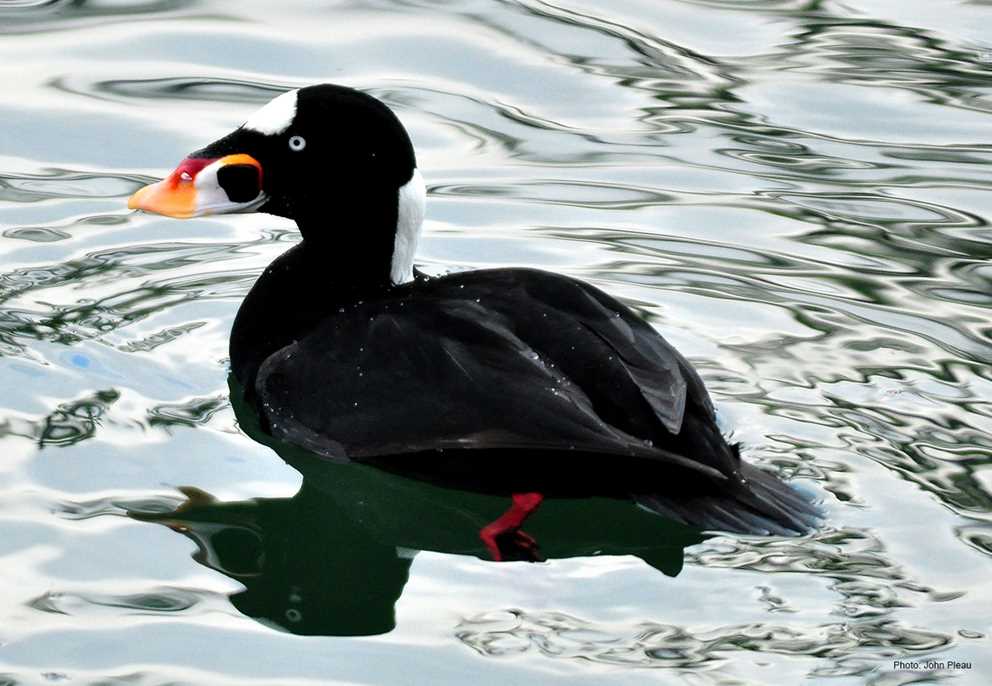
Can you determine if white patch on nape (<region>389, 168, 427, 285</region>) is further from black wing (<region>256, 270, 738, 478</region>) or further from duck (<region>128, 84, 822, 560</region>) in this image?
black wing (<region>256, 270, 738, 478</region>)

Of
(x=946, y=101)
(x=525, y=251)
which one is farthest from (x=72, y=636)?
(x=946, y=101)

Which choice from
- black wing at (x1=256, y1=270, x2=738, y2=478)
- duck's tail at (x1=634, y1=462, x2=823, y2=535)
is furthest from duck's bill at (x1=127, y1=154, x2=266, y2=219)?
duck's tail at (x1=634, y1=462, x2=823, y2=535)

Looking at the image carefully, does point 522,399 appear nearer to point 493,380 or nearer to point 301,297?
point 493,380

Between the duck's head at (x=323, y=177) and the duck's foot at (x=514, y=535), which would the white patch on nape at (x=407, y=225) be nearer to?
the duck's head at (x=323, y=177)

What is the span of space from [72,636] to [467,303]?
59.6 inches

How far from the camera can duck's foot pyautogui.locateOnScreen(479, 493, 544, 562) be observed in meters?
4.78

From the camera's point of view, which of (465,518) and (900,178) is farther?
(900,178)

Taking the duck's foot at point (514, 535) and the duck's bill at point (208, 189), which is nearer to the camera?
the duck's foot at point (514, 535)

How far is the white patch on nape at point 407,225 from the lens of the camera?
5660 millimetres

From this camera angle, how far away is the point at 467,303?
5137 mm

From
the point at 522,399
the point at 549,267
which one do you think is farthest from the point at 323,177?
Answer: the point at 549,267

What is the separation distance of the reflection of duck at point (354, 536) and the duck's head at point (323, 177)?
78 centimetres

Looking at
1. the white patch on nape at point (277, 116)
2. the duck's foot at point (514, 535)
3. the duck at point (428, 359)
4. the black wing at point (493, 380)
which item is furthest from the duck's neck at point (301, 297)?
the duck's foot at point (514, 535)

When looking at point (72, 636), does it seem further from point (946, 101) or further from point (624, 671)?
point (946, 101)
